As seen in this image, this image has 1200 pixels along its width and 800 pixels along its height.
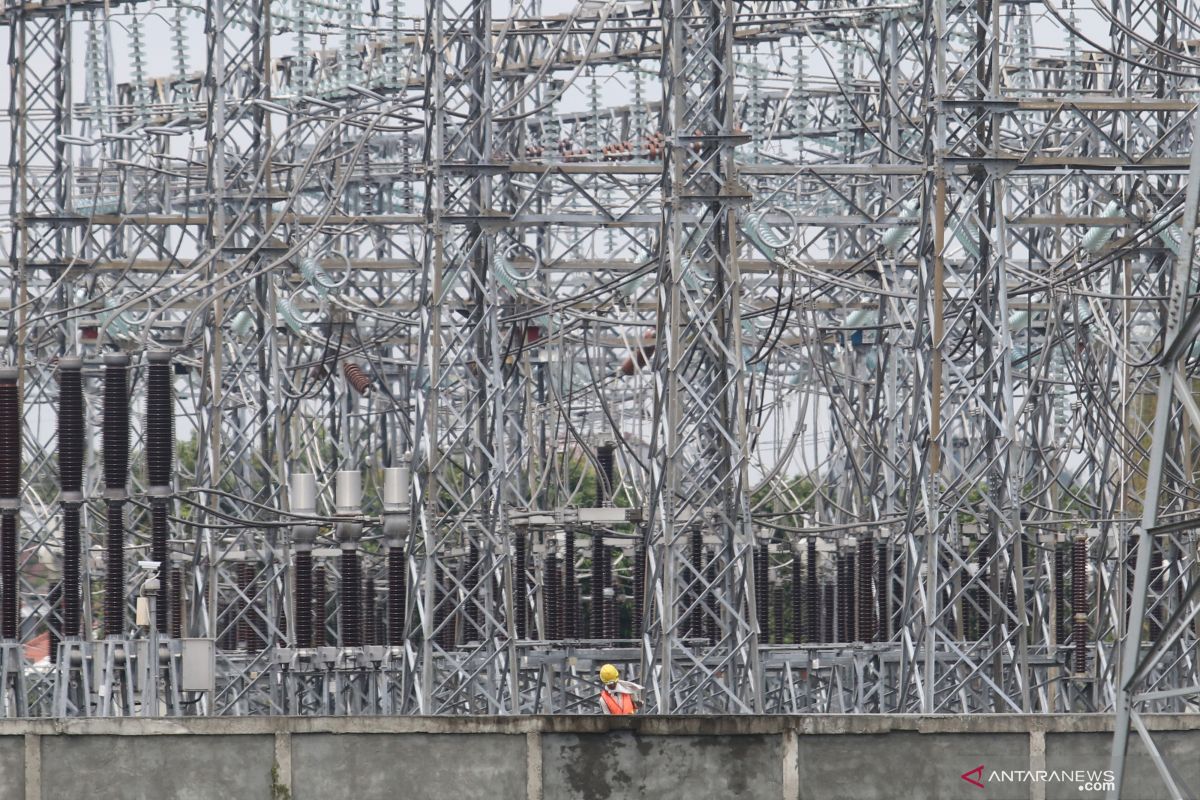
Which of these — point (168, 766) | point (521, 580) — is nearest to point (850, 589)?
point (521, 580)

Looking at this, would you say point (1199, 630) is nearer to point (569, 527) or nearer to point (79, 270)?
point (569, 527)

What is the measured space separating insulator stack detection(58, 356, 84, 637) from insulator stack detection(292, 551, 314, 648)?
4769 millimetres

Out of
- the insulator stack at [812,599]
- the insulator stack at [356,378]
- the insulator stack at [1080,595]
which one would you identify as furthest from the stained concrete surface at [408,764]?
the insulator stack at [356,378]

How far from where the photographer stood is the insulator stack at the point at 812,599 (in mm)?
30219

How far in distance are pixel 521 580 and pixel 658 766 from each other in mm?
13559

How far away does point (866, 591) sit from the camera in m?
27.0

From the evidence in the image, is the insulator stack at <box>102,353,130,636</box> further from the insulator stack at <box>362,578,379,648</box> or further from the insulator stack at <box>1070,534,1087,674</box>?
the insulator stack at <box>1070,534,1087,674</box>

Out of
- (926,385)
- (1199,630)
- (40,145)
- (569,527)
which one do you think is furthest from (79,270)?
(1199,630)

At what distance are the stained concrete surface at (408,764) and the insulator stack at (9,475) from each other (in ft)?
10.6

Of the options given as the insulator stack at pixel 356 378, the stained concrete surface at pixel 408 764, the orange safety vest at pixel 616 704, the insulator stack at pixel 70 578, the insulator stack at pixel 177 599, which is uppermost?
the insulator stack at pixel 356 378

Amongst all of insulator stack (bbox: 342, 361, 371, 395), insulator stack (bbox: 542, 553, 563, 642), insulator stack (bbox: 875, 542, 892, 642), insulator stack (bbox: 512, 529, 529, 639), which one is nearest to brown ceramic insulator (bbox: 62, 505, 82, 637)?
insulator stack (bbox: 512, 529, 529, 639)

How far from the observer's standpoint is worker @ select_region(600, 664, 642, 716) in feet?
51.8

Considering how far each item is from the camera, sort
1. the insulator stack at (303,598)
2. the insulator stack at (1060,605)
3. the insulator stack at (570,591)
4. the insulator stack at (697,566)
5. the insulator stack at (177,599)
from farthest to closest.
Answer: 1. the insulator stack at (1060,605)
2. the insulator stack at (570,591)
3. the insulator stack at (697,566)
4. the insulator stack at (177,599)
5. the insulator stack at (303,598)

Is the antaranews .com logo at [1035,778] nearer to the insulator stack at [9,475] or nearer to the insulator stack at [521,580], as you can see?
the insulator stack at [9,475]
